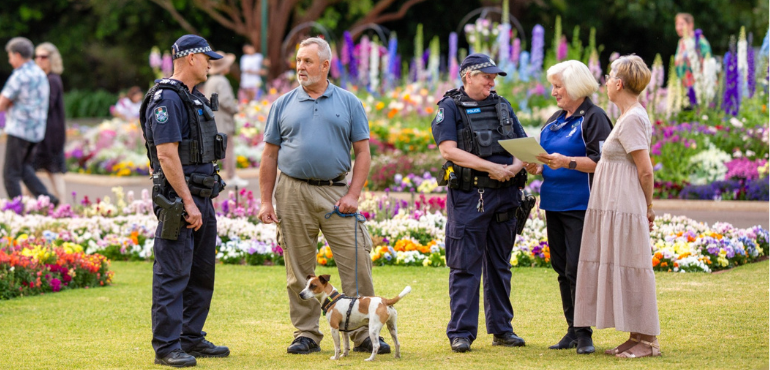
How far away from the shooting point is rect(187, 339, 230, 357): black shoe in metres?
5.40

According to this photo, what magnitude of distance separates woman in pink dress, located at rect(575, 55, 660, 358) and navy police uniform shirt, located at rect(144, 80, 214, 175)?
2358 millimetres

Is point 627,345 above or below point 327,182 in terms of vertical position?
below

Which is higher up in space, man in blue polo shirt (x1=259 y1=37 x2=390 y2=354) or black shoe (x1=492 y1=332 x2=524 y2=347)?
man in blue polo shirt (x1=259 y1=37 x2=390 y2=354)

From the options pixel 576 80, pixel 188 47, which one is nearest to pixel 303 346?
pixel 188 47

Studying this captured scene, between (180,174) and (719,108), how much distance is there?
10.1 m

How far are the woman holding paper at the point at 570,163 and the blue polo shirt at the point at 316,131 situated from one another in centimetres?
111

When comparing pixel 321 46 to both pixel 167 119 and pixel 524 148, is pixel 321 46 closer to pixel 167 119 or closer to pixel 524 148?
pixel 167 119

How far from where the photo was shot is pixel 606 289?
5203 millimetres

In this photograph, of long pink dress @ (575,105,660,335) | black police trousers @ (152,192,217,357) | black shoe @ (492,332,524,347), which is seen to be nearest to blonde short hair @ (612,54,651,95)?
long pink dress @ (575,105,660,335)

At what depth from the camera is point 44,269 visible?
7.79 metres

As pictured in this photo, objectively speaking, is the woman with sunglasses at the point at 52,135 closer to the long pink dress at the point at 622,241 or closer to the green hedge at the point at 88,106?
the long pink dress at the point at 622,241

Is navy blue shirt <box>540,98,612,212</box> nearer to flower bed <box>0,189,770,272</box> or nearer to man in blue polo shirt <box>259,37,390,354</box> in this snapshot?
man in blue polo shirt <box>259,37,390,354</box>

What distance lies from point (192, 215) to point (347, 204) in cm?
91

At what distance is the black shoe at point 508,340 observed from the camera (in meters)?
5.60
